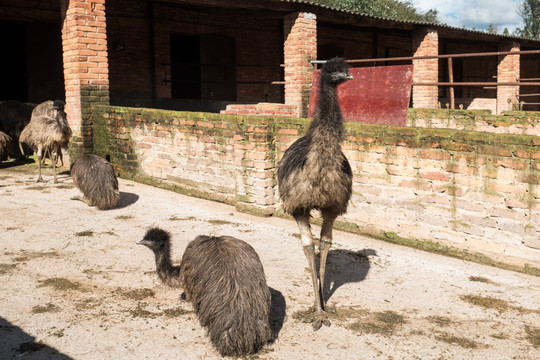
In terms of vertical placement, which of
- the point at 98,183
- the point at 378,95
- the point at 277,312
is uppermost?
the point at 378,95

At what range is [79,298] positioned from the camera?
490cm

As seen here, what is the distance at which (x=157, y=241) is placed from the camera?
479 cm

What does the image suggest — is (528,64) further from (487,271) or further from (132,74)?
(487,271)

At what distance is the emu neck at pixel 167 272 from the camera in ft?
15.3

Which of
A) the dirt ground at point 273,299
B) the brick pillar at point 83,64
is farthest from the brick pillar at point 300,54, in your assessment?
the dirt ground at point 273,299

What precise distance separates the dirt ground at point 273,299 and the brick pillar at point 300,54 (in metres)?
8.02

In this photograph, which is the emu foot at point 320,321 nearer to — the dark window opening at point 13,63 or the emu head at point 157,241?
the emu head at point 157,241

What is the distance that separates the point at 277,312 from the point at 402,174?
2818 millimetres

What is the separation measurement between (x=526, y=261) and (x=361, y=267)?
5.51 feet

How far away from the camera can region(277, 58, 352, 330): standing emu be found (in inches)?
164

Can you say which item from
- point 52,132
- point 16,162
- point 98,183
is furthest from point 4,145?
point 98,183

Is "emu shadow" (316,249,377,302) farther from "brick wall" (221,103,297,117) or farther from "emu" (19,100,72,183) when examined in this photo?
"emu" (19,100,72,183)

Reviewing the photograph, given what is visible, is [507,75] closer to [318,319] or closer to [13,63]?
[13,63]

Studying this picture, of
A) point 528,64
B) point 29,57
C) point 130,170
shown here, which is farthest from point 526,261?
point 528,64
